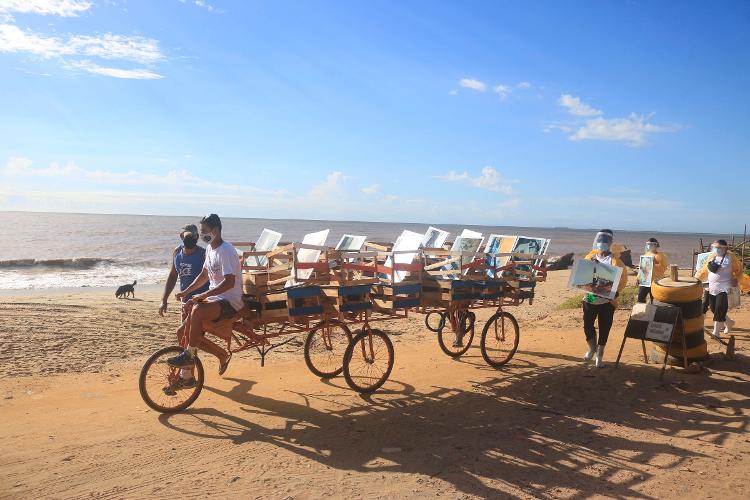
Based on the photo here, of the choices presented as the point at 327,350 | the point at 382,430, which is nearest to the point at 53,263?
the point at 327,350

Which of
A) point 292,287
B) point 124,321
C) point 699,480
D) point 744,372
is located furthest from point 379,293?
point 124,321

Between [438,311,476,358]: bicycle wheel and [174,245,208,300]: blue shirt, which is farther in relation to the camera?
[438,311,476,358]: bicycle wheel

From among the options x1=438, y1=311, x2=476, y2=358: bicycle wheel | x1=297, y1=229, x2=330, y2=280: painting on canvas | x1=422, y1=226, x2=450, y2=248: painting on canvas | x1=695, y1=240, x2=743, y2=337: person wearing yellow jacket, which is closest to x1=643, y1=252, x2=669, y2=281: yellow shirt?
x1=695, y1=240, x2=743, y2=337: person wearing yellow jacket

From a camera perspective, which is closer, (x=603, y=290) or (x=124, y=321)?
(x=603, y=290)

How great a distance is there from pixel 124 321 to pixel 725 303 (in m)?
12.1

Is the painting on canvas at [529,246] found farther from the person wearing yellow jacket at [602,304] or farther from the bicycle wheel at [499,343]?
the bicycle wheel at [499,343]

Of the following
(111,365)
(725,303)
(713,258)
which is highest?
(713,258)

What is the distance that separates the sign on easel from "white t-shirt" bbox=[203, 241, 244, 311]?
5.57m

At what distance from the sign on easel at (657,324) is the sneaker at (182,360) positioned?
6042 millimetres

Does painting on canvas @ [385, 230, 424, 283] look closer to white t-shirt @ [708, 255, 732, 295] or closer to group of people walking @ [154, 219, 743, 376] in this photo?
group of people walking @ [154, 219, 743, 376]

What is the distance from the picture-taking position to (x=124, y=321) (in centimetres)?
1188

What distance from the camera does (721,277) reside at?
10.5 metres

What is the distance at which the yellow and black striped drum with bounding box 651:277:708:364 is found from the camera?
26.6ft

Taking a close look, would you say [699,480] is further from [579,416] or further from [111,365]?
[111,365]
